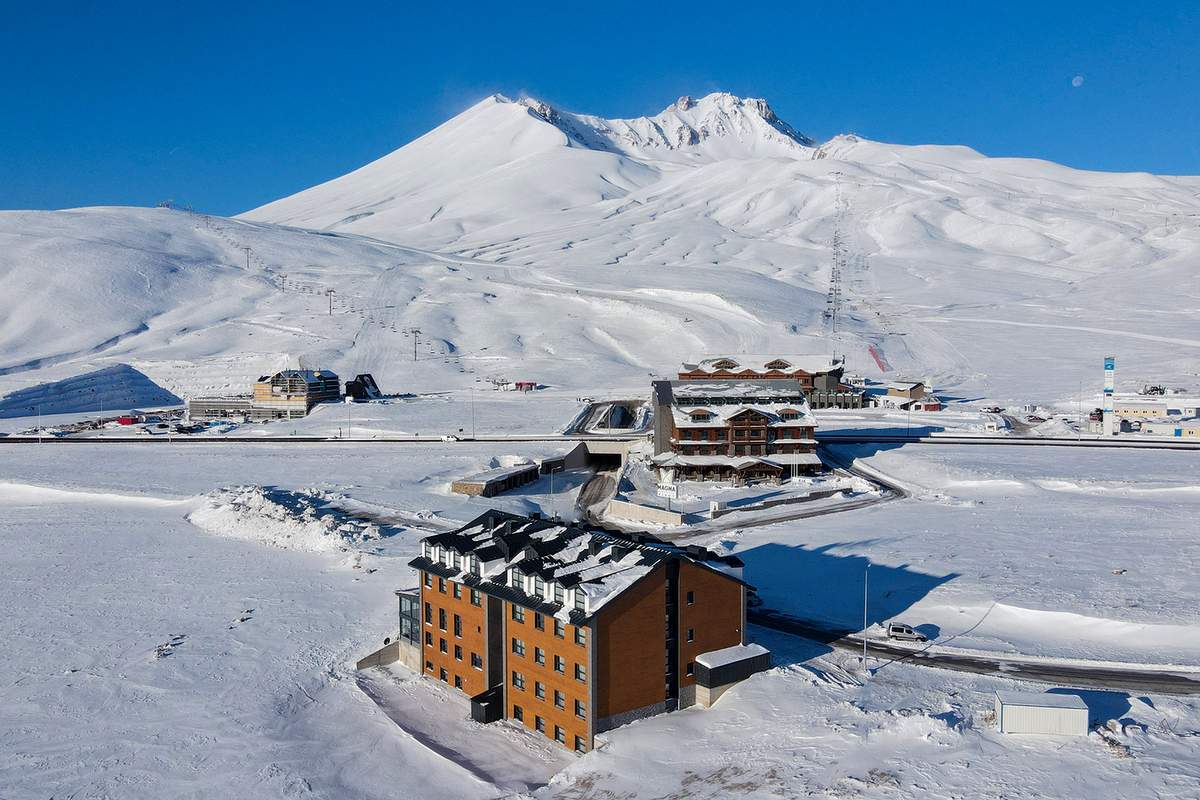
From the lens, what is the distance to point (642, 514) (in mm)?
46906

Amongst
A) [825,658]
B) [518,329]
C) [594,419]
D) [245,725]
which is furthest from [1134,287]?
[245,725]

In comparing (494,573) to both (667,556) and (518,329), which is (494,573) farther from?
(518,329)

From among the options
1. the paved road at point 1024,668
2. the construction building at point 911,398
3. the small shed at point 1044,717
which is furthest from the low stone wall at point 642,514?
the construction building at point 911,398

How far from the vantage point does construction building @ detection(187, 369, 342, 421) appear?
295ft

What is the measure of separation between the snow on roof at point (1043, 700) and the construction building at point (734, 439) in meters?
33.0

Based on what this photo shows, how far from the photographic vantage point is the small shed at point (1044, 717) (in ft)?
71.1

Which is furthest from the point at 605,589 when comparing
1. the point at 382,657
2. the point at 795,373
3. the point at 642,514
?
the point at 795,373

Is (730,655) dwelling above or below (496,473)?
below

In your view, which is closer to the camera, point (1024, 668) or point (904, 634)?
point (1024, 668)

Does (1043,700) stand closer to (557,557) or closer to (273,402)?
(557,557)

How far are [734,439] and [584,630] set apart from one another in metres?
34.7

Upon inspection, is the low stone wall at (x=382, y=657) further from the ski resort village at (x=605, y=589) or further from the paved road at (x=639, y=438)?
the paved road at (x=639, y=438)

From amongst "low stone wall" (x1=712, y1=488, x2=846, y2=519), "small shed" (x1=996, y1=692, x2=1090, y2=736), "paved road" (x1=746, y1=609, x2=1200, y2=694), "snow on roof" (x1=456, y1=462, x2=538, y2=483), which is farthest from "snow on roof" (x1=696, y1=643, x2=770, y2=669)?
"snow on roof" (x1=456, y1=462, x2=538, y2=483)

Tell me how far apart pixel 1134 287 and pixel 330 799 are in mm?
180756
